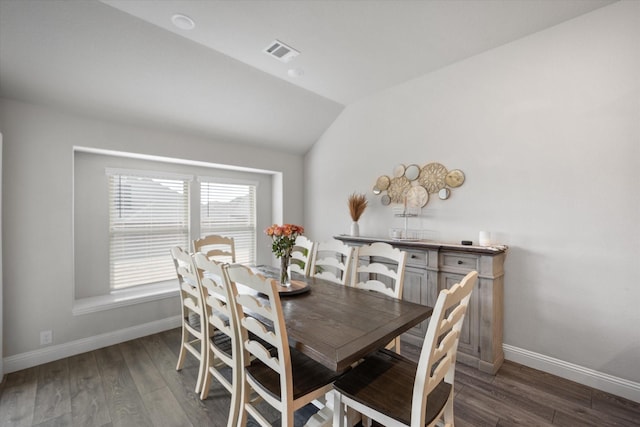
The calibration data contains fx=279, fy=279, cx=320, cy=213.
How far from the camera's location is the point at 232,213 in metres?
4.59

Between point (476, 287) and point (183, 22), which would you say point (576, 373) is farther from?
point (183, 22)

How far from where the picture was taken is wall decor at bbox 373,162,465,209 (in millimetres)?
3162

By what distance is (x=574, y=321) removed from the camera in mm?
2420

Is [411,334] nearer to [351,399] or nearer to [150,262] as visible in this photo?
[351,399]

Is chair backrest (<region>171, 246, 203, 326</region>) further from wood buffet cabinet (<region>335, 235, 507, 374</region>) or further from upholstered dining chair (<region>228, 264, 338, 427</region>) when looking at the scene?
wood buffet cabinet (<region>335, 235, 507, 374</region>)

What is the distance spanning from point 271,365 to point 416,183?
273 cm

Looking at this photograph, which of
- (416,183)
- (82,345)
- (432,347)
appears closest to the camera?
(432,347)

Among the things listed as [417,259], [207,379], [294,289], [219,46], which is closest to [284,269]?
[294,289]

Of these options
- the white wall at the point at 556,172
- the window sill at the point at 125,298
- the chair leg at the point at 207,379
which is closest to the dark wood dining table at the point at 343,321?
the chair leg at the point at 207,379

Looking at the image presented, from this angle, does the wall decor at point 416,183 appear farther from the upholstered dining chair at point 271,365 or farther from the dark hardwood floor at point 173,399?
the upholstered dining chair at point 271,365

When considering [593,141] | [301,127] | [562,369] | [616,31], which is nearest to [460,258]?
[562,369]

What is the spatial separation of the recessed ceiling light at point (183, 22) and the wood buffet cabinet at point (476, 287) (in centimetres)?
288

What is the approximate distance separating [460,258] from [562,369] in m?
1.23

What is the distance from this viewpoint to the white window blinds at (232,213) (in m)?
4.26
